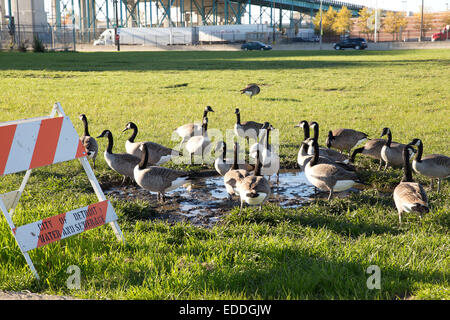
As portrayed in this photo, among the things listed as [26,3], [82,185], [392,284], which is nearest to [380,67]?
[82,185]

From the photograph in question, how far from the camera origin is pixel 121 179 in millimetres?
8328

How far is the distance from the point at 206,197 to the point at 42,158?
345cm

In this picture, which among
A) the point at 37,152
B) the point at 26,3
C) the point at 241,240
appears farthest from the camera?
the point at 26,3

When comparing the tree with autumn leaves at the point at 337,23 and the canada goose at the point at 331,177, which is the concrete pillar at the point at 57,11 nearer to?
the tree with autumn leaves at the point at 337,23

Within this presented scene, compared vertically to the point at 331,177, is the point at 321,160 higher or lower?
higher

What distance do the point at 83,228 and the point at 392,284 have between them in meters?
2.93

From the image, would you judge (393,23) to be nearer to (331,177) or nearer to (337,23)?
(337,23)

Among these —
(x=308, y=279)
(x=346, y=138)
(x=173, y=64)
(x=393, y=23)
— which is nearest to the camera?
(x=308, y=279)

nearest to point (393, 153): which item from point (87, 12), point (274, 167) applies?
point (274, 167)

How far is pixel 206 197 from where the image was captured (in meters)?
7.41

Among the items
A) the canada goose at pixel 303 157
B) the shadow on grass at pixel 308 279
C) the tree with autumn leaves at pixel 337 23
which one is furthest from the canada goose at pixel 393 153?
the tree with autumn leaves at pixel 337 23

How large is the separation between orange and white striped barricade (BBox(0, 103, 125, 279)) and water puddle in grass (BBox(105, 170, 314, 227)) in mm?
1974

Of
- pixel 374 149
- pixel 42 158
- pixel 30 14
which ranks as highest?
pixel 30 14

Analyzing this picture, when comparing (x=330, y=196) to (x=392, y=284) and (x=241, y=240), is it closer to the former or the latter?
Result: (x=241, y=240)
